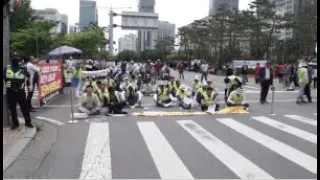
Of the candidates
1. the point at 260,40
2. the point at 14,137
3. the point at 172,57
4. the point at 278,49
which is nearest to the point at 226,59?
the point at 278,49

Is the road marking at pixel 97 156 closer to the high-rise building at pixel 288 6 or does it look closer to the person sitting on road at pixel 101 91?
the person sitting on road at pixel 101 91

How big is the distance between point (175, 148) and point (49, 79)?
37.5 ft

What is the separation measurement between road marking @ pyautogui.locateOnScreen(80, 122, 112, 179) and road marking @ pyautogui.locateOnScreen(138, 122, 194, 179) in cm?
78

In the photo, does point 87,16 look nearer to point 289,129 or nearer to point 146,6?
point 146,6

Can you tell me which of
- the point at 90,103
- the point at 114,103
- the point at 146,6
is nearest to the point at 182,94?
the point at 114,103

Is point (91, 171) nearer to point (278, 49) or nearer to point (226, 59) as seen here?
point (278, 49)

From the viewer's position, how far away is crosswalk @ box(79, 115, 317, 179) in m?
7.90

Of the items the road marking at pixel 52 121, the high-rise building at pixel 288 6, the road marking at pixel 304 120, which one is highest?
the high-rise building at pixel 288 6

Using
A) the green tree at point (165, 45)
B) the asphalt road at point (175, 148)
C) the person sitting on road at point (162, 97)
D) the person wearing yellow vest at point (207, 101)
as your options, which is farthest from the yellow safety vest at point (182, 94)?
the green tree at point (165, 45)

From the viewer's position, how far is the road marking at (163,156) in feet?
25.2

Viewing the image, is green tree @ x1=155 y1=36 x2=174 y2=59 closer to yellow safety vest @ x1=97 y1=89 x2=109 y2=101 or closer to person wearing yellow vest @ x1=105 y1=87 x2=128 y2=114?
yellow safety vest @ x1=97 y1=89 x2=109 y2=101

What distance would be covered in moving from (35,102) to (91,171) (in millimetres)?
11098

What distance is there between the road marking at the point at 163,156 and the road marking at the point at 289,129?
2938mm

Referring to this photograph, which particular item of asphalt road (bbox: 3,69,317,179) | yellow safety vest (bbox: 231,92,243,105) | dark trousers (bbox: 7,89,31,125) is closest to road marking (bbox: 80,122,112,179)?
asphalt road (bbox: 3,69,317,179)
